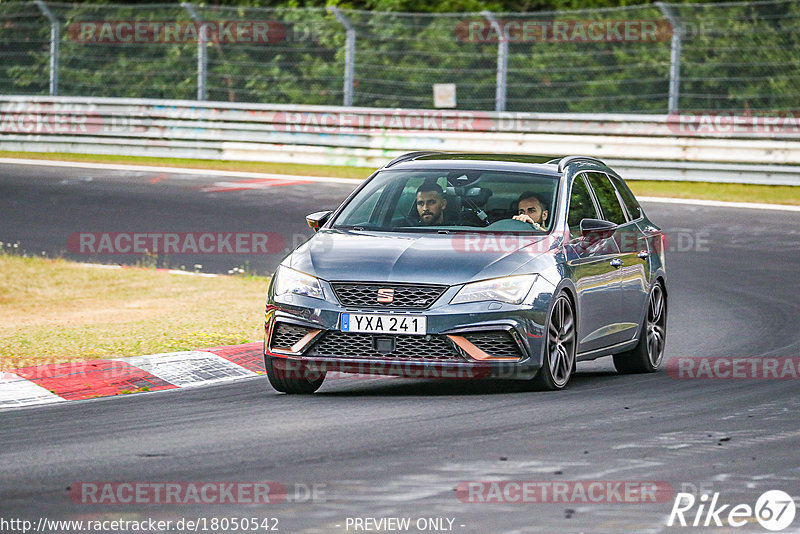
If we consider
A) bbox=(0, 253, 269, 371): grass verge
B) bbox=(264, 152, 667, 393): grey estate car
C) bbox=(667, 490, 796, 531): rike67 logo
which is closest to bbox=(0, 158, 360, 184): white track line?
bbox=(0, 253, 269, 371): grass verge

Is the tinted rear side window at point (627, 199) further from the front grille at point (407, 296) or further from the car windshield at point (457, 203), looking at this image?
the front grille at point (407, 296)

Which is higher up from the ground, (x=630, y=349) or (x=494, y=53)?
(x=494, y=53)

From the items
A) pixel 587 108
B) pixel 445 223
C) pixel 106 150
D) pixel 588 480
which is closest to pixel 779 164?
pixel 587 108

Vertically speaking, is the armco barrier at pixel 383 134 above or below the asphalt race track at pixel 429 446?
above

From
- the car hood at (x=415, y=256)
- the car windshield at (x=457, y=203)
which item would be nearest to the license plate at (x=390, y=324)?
the car hood at (x=415, y=256)

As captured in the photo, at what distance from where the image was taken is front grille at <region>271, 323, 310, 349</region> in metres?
9.28

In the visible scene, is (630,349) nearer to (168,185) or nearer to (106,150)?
(168,185)

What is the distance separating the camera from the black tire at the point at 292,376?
941 cm

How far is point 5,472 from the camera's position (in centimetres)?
686

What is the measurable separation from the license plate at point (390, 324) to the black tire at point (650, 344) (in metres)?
2.82

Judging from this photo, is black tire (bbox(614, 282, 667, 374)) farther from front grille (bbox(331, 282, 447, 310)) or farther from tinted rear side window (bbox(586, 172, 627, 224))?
front grille (bbox(331, 282, 447, 310))

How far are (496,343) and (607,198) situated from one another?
2562mm

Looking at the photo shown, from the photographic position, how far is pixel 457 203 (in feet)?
33.7

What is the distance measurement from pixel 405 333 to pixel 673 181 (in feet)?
55.2
